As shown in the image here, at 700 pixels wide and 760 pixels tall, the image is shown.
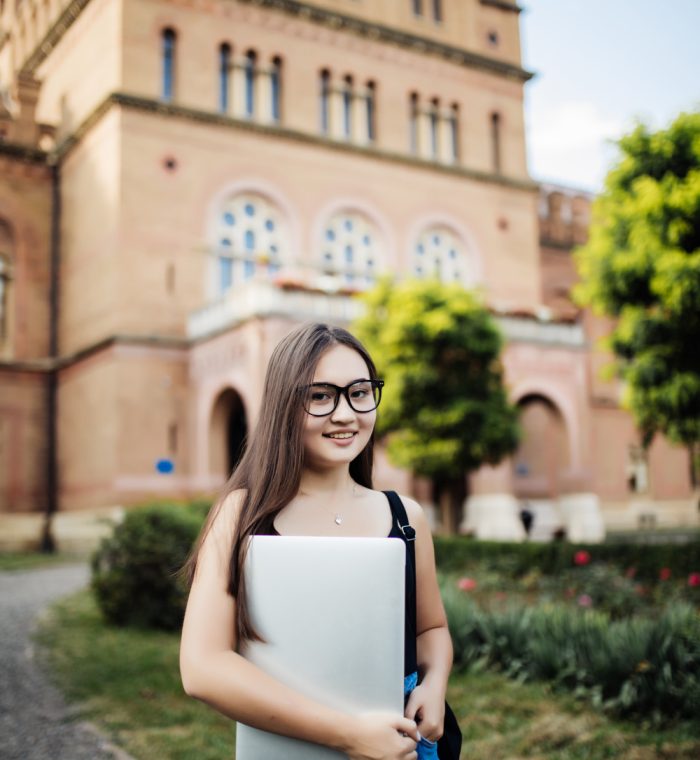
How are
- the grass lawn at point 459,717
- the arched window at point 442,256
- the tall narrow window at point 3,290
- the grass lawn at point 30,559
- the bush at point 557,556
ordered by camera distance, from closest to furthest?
the grass lawn at point 459,717 < the bush at point 557,556 < the grass lawn at point 30,559 < the tall narrow window at point 3,290 < the arched window at point 442,256

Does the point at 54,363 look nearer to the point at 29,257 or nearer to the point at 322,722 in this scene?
the point at 29,257

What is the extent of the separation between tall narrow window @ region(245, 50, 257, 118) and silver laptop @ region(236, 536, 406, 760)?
22.5 metres

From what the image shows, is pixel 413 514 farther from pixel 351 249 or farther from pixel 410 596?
pixel 351 249

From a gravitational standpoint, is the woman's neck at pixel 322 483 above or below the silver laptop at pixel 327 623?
above

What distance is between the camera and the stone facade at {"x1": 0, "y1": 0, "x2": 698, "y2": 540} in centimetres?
2059

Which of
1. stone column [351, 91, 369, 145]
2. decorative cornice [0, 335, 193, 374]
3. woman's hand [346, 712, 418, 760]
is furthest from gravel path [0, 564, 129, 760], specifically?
stone column [351, 91, 369, 145]

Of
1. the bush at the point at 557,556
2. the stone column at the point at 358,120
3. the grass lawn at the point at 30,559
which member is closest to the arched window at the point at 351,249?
the stone column at the point at 358,120

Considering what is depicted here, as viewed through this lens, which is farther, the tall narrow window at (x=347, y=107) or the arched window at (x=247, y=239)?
the tall narrow window at (x=347, y=107)

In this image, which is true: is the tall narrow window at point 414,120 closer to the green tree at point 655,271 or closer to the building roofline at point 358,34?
the building roofline at point 358,34

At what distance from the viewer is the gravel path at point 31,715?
16.9 feet

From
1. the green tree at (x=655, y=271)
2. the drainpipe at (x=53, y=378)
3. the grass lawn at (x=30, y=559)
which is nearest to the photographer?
the green tree at (x=655, y=271)

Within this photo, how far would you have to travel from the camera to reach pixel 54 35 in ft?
80.2

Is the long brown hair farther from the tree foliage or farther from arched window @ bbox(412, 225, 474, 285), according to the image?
arched window @ bbox(412, 225, 474, 285)

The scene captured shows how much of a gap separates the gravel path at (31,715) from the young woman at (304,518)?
11.1 ft
